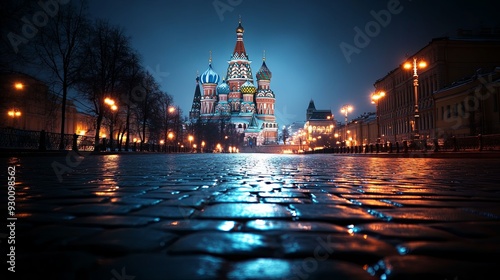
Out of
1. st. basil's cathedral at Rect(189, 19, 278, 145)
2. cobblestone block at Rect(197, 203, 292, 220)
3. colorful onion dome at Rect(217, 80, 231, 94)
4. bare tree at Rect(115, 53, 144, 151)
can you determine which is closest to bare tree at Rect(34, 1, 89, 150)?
bare tree at Rect(115, 53, 144, 151)

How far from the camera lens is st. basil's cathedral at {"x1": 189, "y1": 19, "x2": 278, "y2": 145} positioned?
449ft

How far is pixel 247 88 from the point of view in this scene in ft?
456

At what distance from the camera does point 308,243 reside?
6.00 feet

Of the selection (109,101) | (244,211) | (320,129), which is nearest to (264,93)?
(320,129)

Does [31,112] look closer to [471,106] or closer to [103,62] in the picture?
[103,62]

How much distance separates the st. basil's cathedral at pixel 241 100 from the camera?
137 meters

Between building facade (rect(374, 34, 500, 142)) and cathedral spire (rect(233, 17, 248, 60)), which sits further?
cathedral spire (rect(233, 17, 248, 60))

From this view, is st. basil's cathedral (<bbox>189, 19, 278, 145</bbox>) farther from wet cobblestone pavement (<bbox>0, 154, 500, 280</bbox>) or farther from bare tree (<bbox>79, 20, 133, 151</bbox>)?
wet cobblestone pavement (<bbox>0, 154, 500, 280</bbox>)

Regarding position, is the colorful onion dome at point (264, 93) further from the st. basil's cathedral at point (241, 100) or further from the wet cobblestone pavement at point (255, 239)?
the wet cobblestone pavement at point (255, 239)

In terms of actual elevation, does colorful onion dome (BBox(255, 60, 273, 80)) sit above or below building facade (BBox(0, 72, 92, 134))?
above

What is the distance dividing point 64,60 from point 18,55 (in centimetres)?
737

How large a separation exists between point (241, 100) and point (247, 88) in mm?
5604

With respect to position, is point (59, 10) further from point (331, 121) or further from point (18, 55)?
point (331, 121)

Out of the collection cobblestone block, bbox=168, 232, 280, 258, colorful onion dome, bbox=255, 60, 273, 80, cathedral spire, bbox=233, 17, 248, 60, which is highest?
cathedral spire, bbox=233, 17, 248, 60
